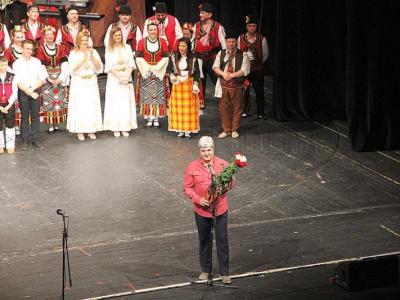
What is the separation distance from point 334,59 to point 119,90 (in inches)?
119

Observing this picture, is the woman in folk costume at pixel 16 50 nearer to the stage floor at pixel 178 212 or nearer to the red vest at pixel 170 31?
the stage floor at pixel 178 212

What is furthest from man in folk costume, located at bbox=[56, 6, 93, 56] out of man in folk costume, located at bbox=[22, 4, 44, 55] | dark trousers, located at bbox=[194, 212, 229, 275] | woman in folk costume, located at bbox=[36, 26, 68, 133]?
dark trousers, located at bbox=[194, 212, 229, 275]

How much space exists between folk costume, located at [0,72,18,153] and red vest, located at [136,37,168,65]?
1.68 metres

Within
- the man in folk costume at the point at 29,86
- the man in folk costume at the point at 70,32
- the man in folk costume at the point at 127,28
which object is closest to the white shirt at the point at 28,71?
the man in folk costume at the point at 29,86

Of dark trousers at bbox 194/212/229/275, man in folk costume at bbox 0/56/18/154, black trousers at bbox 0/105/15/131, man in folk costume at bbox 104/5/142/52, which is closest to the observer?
dark trousers at bbox 194/212/229/275

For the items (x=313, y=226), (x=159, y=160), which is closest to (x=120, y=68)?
(x=159, y=160)

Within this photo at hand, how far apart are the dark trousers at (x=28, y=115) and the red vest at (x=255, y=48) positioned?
2.79 m

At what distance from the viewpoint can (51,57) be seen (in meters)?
13.1

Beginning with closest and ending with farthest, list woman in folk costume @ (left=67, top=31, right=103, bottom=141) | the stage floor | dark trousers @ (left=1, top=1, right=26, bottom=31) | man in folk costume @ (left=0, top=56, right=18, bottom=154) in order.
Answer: the stage floor
man in folk costume @ (left=0, top=56, right=18, bottom=154)
woman in folk costume @ (left=67, top=31, right=103, bottom=141)
dark trousers @ (left=1, top=1, right=26, bottom=31)

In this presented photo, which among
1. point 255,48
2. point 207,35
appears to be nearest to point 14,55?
point 207,35

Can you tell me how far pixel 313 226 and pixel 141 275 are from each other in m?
2.01

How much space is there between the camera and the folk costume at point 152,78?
13.3 meters

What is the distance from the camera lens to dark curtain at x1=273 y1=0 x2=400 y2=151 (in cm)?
1275

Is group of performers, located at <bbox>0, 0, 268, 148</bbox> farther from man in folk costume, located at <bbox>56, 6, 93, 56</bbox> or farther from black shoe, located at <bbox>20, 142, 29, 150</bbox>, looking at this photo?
man in folk costume, located at <bbox>56, 6, 93, 56</bbox>
